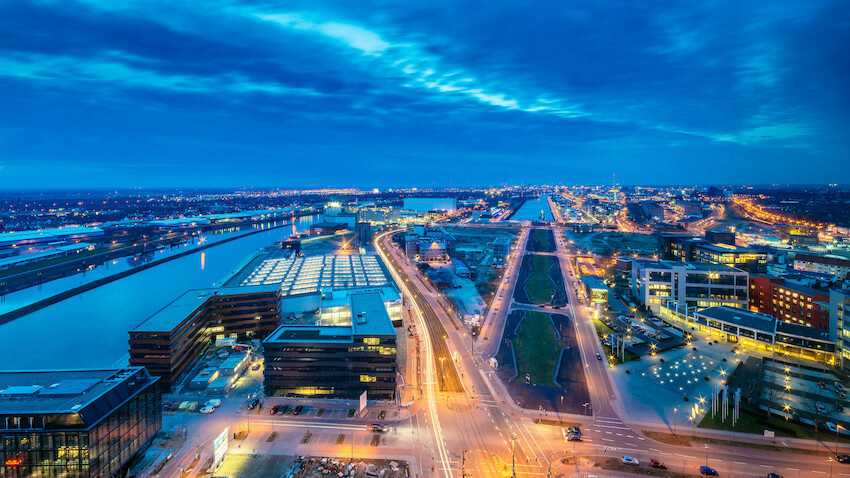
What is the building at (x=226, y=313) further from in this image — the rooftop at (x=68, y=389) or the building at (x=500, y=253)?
the building at (x=500, y=253)

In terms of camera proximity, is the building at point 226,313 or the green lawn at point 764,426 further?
the building at point 226,313

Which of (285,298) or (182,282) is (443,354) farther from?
(182,282)

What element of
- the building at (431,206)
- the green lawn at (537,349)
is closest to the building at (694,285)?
the green lawn at (537,349)

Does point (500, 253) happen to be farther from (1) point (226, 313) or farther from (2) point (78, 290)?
(2) point (78, 290)

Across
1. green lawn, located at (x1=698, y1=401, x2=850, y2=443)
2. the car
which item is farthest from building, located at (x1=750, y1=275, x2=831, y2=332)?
the car

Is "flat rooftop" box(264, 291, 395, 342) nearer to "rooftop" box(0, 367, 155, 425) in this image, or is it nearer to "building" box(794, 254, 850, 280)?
"rooftop" box(0, 367, 155, 425)

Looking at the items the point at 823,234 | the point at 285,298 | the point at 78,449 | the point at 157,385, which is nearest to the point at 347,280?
the point at 285,298
